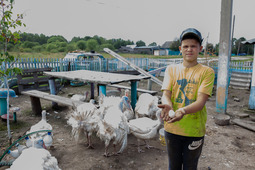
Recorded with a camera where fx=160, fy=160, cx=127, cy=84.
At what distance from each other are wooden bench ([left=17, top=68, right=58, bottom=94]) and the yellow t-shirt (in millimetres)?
8230

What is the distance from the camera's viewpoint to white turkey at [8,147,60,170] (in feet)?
5.62

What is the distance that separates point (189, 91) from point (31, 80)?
8.59m

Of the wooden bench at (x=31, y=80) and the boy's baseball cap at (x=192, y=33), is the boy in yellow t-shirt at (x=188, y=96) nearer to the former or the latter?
the boy's baseball cap at (x=192, y=33)

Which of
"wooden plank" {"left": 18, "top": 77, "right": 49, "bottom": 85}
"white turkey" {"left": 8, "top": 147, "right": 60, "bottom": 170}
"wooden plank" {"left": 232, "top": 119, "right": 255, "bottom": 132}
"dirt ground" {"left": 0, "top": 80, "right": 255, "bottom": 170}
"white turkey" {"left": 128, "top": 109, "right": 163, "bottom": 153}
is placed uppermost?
"wooden plank" {"left": 18, "top": 77, "right": 49, "bottom": 85}

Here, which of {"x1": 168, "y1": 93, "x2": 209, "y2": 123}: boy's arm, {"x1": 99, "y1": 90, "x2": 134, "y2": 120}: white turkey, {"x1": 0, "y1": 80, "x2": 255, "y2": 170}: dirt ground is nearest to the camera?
{"x1": 168, "y1": 93, "x2": 209, "y2": 123}: boy's arm

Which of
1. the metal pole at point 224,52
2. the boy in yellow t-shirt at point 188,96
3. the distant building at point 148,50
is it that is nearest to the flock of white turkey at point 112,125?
the boy in yellow t-shirt at point 188,96

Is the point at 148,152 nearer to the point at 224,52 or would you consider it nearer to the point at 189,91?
the point at 189,91

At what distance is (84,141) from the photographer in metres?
3.80

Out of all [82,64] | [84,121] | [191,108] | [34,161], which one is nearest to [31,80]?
[82,64]

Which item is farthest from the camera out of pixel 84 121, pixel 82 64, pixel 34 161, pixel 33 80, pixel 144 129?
pixel 82 64

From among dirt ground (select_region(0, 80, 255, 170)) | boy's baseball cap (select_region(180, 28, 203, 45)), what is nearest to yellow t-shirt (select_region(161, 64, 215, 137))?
boy's baseball cap (select_region(180, 28, 203, 45))

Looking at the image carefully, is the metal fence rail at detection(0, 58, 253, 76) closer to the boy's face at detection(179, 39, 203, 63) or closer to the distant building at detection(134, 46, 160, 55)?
the boy's face at detection(179, 39, 203, 63)

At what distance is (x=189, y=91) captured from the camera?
5.11 ft

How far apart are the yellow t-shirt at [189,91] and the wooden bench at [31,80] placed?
8230 millimetres
